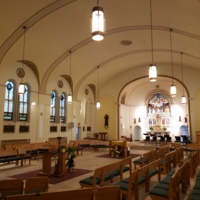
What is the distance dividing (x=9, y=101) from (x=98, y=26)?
9487mm

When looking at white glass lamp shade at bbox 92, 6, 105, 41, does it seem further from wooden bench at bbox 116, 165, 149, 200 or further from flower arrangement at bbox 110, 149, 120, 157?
flower arrangement at bbox 110, 149, 120, 157

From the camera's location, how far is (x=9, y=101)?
1166 cm

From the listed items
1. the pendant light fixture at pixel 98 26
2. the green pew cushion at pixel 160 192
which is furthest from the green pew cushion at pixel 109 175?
the pendant light fixture at pixel 98 26

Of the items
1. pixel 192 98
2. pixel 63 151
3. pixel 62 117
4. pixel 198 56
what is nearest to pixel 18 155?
pixel 63 151

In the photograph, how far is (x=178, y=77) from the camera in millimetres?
16375

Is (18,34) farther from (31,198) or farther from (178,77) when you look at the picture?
(178,77)

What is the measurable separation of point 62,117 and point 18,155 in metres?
6.58

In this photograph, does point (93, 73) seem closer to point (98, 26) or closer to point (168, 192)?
point (98, 26)

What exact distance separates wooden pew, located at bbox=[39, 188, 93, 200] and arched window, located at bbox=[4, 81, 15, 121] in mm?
9492

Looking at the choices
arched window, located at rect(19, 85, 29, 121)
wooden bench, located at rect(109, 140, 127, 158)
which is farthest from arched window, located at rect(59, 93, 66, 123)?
wooden bench, located at rect(109, 140, 127, 158)

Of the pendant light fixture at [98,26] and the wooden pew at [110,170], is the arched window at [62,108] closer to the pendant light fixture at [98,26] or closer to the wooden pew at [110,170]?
the wooden pew at [110,170]

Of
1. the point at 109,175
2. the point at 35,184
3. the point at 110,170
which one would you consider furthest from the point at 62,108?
the point at 35,184

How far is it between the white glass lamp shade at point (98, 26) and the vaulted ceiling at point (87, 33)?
16.1 ft

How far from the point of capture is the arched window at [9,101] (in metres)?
11.4
